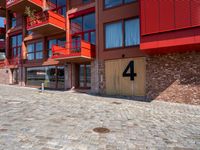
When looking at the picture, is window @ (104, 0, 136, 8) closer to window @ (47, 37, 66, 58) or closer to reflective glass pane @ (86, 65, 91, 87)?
reflective glass pane @ (86, 65, 91, 87)

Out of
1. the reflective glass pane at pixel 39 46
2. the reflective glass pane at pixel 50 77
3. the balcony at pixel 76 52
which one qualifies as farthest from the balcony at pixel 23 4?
the reflective glass pane at pixel 50 77

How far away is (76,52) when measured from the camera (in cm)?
1363

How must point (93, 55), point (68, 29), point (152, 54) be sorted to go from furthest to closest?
point (68, 29) → point (93, 55) → point (152, 54)

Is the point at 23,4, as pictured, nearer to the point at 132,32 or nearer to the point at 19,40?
the point at 19,40

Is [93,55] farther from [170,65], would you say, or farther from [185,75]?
[185,75]

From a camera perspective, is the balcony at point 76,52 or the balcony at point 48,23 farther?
the balcony at point 48,23

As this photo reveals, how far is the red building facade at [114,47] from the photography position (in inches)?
365

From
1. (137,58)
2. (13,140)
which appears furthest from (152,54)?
(13,140)

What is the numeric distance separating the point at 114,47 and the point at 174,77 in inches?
208

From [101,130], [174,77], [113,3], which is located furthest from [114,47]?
[101,130]

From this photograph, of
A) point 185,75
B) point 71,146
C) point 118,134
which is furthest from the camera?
point 185,75

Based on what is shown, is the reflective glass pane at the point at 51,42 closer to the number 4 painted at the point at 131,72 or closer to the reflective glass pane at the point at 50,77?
the reflective glass pane at the point at 50,77

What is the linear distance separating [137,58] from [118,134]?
8135mm

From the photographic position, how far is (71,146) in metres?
4.22
